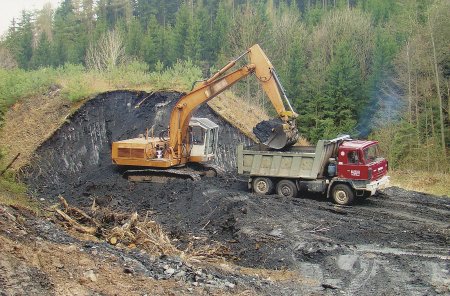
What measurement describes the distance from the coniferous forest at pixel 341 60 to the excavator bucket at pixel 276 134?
11.0 metres

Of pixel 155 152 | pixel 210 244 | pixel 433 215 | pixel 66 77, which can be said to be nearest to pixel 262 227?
pixel 210 244

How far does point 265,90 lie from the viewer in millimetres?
17938

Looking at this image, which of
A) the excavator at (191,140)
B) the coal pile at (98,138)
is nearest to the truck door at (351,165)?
the excavator at (191,140)

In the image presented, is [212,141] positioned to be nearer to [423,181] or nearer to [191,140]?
[191,140]

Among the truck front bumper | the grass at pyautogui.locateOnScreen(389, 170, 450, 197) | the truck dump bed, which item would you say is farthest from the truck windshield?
the grass at pyautogui.locateOnScreen(389, 170, 450, 197)

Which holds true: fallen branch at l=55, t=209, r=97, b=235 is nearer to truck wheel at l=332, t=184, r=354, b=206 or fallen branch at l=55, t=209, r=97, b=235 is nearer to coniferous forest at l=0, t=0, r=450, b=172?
truck wheel at l=332, t=184, r=354, b=206

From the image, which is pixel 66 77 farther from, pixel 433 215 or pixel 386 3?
pixel 386 3

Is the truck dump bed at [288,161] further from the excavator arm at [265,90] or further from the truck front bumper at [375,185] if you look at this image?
the truck front bumper at [375,185]

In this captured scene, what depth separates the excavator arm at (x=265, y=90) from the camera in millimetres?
17500

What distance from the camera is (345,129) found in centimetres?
3306

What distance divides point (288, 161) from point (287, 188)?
0.87 metres

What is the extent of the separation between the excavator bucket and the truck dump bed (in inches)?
10.8

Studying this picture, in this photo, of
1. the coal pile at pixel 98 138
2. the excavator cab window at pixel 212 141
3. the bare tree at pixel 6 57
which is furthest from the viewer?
the bare tree at pixel 6 57

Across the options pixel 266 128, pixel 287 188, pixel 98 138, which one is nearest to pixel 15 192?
pixel 98 138
